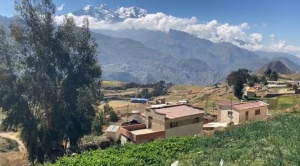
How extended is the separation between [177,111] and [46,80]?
1687 centimetres

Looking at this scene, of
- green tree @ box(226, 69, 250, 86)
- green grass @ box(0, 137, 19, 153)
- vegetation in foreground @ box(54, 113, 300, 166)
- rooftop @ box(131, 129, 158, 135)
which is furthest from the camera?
green tree @ box(226, 69, 250, 86)

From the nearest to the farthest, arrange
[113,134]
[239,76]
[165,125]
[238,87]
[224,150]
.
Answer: [224,150] < [165,125] < [113,134] < [238,87] < [239,76]

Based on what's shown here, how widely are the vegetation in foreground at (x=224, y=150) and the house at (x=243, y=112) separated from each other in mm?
17983

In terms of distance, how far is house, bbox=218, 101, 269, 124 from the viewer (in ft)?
169

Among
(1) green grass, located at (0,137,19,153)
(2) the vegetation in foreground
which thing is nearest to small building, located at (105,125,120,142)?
(2) the vegetation in foreground

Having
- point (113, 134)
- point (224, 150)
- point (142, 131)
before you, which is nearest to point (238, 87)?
point (142, 131)

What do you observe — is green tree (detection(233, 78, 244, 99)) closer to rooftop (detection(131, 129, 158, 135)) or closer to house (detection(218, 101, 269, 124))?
house (detection(218, 101, 269, 124))

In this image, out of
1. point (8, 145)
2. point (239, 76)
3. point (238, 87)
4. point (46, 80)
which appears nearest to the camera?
point (46, 80)

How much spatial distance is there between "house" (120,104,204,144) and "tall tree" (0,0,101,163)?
5845 millimetres

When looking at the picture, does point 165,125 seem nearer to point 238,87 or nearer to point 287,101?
point 287,101

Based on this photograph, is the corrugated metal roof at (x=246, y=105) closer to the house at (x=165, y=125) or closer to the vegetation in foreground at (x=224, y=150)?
the house at (x=165, y=125)

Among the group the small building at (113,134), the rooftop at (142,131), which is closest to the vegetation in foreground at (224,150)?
the rooftop at (142,131)

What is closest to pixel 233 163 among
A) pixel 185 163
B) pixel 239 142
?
pixel 185 163

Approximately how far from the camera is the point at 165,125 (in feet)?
136
